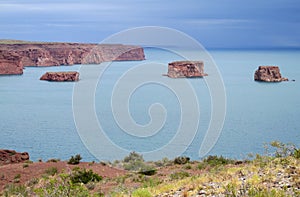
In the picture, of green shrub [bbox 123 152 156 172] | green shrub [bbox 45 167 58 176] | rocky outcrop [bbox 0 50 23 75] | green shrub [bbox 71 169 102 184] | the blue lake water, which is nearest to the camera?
green shrub [bbox 71 169 102 184]

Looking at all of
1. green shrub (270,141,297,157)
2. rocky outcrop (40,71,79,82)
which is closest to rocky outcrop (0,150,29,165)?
green shrub (270,141,297,157)

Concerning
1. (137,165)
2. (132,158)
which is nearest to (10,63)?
(132,158)

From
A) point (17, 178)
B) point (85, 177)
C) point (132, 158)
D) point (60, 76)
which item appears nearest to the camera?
point (85, 177)

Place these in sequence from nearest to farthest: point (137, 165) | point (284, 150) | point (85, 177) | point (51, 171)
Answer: point (284, 150) → point (85, 177) → point (51, 171) → point (137, 165)

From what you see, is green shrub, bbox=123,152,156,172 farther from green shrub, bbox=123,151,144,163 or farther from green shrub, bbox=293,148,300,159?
green shrub, bbox=293,148,300,159

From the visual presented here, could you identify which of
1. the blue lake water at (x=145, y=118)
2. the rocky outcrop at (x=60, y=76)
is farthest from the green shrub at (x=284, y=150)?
the rocky outcrop at (x=60, y=76)

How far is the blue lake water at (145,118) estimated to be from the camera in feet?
84.5

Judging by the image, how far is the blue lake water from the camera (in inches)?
1014

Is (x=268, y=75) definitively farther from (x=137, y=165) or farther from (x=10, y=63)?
(x=137, y=165)

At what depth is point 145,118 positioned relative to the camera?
96.6 ft

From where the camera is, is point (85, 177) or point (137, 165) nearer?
point (85, 177)

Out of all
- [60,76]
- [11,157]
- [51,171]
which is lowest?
[11,157]

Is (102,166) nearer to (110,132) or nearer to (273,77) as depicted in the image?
(110,132)

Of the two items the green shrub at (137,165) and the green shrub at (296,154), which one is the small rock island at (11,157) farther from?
the green shrub at (296,154)
